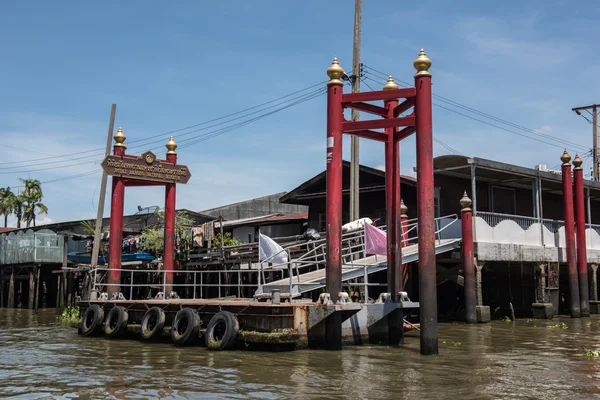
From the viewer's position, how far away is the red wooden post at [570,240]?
2594 centimetres

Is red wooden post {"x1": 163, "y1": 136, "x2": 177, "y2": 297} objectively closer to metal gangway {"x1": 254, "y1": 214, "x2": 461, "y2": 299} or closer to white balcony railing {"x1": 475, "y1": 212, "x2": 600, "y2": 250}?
metal gangway {"x1": 254, "y1": 214, "x2": 461, "y2": 299}

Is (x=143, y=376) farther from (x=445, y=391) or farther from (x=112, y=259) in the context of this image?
(x=112, y=259)

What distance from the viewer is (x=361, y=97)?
15.8 m

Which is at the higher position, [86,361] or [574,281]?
[574,281]

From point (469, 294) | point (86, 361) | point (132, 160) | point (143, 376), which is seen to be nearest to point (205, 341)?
point (86, 361)

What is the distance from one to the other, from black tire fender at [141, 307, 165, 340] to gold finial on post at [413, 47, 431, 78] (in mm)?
9049

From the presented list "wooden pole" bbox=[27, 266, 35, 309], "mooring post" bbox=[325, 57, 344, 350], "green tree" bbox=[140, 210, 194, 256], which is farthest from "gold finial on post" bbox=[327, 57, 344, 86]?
"wooden pole" bbox=[27, 266, 35, 309]

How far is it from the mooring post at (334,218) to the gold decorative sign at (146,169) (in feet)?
31.4

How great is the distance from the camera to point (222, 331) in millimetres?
16188

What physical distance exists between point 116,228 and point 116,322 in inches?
160

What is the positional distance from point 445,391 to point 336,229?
5.45 m

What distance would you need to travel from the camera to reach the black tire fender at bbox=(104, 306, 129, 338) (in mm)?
19078

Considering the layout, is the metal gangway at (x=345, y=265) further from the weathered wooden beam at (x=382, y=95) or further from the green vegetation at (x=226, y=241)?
the green vegetation at (x=226, y=241)

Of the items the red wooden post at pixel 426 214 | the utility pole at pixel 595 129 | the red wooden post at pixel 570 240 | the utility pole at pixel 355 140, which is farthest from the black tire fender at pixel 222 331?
the utility pole at pixel 595 129
